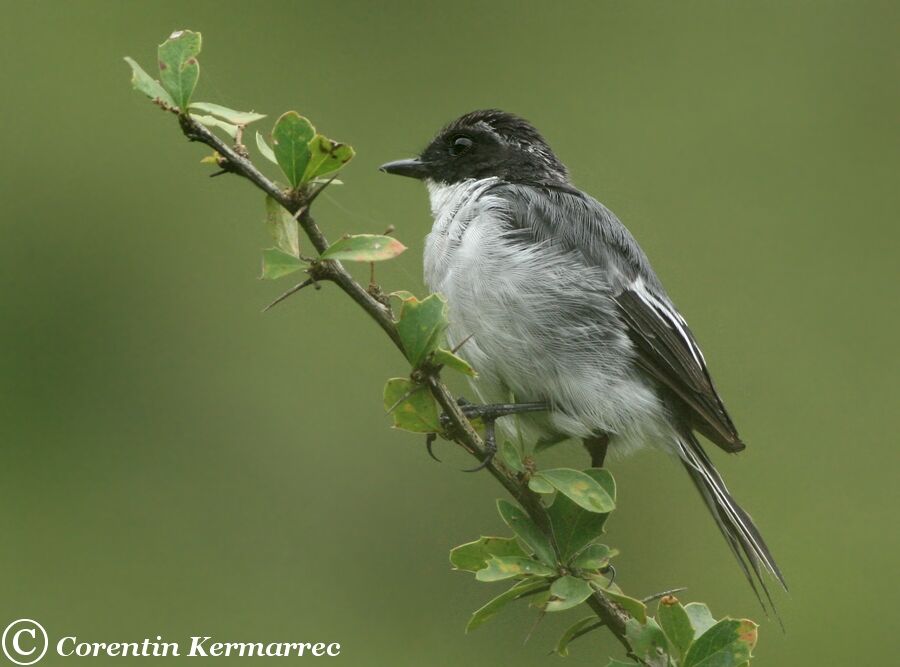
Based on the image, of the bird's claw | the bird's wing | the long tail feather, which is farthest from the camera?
the bird's wing

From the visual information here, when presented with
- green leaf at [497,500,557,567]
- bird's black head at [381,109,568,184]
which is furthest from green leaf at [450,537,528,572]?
bird's black head at [381,109,568,184]

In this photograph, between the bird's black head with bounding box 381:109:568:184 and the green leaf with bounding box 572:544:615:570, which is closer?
the green leaf with bounding box 572:544:615:570

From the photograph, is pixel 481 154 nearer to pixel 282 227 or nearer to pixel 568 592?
pixel 282 227

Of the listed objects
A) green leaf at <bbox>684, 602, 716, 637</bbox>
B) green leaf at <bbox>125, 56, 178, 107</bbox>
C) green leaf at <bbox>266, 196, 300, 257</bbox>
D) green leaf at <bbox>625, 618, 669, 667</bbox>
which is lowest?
green leaf at <bbox>625, 618, 669, 667</bbox>

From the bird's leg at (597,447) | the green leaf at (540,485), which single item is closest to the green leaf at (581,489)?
the green leaf at (540,485)

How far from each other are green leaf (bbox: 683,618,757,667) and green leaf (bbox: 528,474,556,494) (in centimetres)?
30

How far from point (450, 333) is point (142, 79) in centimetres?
128

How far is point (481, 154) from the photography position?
309 centimetres

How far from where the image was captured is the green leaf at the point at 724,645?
5.17 feet

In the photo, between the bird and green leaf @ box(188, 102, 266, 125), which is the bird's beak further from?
green leaf @ box(188, 102, 266, 125)

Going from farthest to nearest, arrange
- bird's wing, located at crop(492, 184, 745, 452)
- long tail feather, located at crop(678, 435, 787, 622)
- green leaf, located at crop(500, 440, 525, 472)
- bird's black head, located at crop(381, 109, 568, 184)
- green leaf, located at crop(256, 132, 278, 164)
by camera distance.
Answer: bird's black head, located at crop(381, 109, 568, 184) → bird's wing, located at crop(492, 184, 745, 452) → long tail feather, located at crop(678, 435, 787, 622) → green leaf, located at crop(500, 440, 525, 472) → green leaf, located at crop(256, 132, 278, 164)

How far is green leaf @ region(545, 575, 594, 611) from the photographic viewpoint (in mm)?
1629

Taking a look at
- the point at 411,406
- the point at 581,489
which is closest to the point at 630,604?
the point at 581,489

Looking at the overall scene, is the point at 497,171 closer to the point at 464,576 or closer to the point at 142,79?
the point at 464,576
